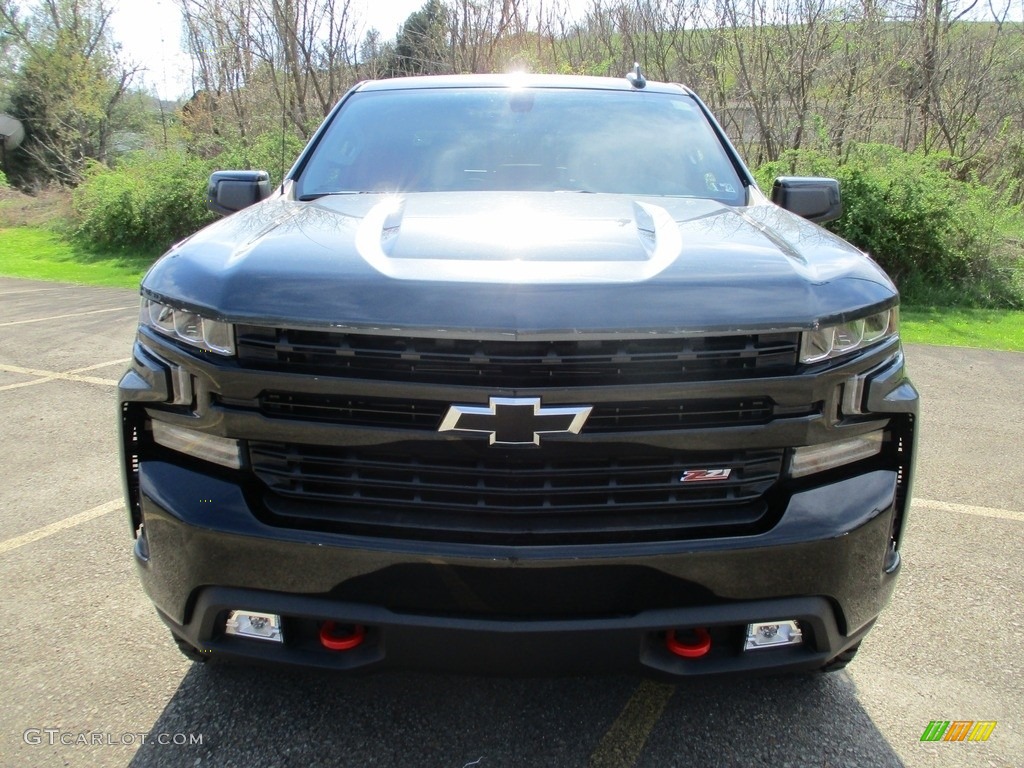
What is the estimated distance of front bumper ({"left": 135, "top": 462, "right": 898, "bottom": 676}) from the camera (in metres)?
1.79

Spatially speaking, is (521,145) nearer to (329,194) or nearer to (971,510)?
(329,194)

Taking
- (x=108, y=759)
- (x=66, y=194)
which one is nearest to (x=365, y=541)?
(x=108, y=759)

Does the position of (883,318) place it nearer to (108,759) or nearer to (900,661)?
(900,661)

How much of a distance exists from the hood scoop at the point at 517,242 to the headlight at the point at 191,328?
38 centimetres

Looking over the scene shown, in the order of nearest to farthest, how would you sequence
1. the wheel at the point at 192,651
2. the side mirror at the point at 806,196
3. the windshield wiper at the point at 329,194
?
the wheel at the point at 192,651 < the windshield wiper at the point at 329,194 < the side mirror at the point at 806,196

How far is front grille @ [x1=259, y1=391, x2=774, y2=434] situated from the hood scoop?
0.95 ft

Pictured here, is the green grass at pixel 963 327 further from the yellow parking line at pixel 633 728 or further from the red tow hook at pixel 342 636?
the red tow hook at pixel 342 636

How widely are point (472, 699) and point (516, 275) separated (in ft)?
4.45

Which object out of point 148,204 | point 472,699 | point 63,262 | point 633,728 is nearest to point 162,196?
point 148,204

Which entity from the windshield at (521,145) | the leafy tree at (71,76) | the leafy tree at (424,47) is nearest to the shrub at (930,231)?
the windshield at (521,145)

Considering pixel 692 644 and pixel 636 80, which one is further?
pixel 636 80

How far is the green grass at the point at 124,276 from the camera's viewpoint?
343 inches

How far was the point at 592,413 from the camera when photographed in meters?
1.77

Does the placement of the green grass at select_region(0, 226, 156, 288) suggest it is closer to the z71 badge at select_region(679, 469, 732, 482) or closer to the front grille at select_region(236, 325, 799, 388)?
the front grille at select_region(236, 325, 799, 388)
